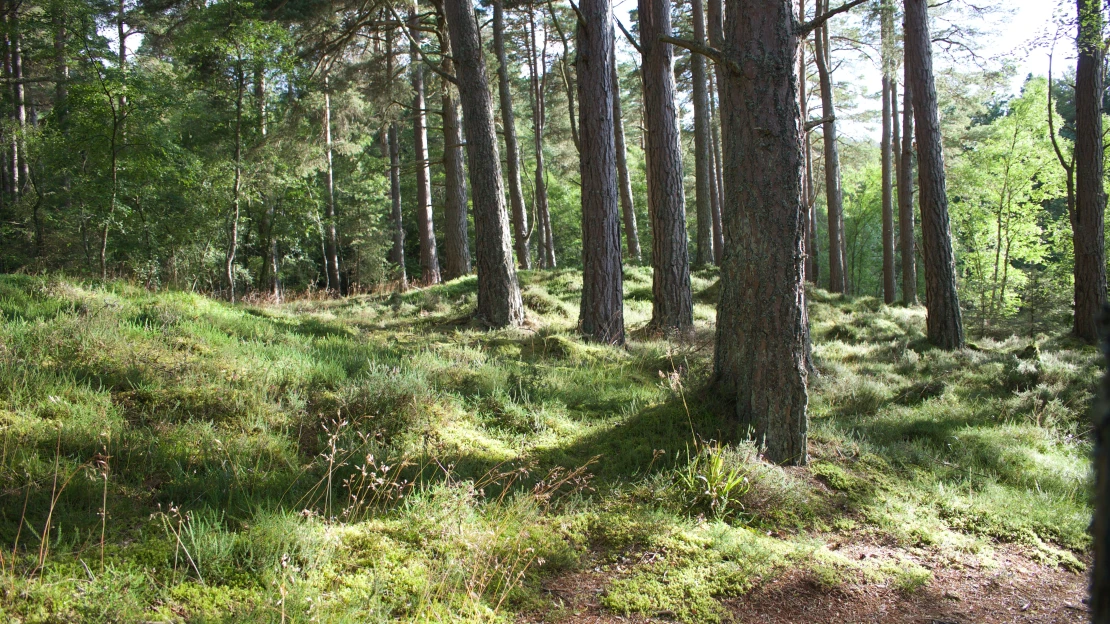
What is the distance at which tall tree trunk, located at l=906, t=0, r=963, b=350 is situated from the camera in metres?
9.99

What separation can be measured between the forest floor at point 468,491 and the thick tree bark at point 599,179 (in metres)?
2.28

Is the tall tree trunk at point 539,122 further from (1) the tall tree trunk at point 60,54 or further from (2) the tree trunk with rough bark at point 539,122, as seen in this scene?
(1) the tall tree trunk at point 60,54

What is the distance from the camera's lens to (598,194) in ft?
28.6

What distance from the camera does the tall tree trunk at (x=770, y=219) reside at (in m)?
4.47

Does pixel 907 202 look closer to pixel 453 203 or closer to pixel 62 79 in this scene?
pixel 453 203

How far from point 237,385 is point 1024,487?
20.6 feet

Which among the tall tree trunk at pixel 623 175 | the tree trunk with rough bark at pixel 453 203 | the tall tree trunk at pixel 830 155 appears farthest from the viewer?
the tall tree trunk at pixel 830 155

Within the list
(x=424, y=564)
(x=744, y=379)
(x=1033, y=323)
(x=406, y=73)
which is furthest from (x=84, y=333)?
(x=1033, y=323)

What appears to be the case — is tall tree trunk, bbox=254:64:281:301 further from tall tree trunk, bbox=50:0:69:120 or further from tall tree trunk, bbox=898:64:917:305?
tall tree trunk, bbox=898:64:917:305

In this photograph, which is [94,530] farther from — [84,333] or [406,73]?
[406,73]

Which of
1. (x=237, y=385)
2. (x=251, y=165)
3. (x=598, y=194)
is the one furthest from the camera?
(x=251, y=165)

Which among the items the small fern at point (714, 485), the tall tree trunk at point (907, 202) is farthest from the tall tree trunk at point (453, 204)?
the small fern at point (714, 485)

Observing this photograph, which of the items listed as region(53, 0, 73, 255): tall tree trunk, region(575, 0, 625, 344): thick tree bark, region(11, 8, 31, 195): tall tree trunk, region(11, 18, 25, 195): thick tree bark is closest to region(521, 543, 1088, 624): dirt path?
region(575, 0, 625, 344): thick tree bark

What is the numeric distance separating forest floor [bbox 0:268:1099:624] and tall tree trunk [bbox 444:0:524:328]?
2875 mm
